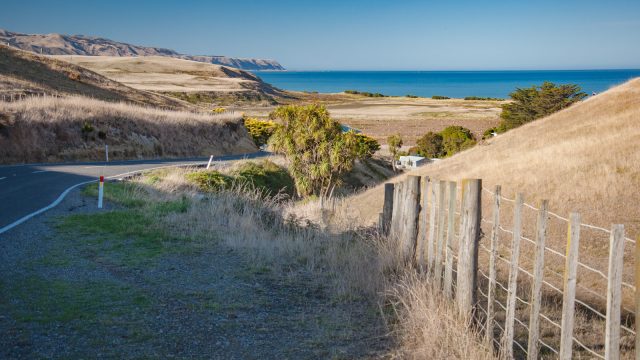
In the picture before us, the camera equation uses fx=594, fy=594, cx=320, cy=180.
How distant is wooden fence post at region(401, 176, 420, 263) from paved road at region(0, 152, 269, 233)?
790 centimetres

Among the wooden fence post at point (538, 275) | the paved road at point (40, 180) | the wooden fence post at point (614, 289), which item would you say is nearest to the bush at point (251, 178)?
the paved road at point (40, 180)

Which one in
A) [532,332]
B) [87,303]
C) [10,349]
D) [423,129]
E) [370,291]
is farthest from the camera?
[423,129]

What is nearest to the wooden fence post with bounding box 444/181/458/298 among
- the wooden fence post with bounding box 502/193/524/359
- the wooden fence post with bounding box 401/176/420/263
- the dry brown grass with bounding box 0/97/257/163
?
the wooden fence post with bounding box 502/193/524/359

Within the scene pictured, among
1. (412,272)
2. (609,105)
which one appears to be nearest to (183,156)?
(609,105)

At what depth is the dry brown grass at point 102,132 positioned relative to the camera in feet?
85.7

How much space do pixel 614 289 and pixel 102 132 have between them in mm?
29992

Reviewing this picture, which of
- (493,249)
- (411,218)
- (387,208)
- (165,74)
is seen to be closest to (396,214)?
(387,208)

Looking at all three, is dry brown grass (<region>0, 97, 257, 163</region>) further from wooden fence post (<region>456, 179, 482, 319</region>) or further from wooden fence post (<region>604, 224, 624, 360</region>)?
wooden fence post (<region>604, 224, 624, 360</region>)

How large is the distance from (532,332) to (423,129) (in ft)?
299

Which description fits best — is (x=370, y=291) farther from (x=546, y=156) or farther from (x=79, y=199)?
(x=546, y=156)

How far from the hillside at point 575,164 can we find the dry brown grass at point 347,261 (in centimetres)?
484

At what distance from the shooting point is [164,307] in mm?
6789

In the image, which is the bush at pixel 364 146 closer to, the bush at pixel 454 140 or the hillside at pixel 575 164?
the bush at pixel 454 140

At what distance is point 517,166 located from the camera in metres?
21.3
